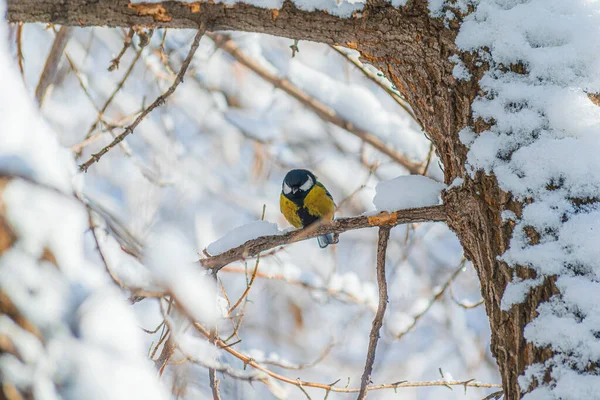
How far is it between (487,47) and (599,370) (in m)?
0.87

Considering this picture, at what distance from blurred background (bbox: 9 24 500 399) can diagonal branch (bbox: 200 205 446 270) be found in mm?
2259

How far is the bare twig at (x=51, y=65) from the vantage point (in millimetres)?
2572

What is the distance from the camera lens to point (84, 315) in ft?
2.15

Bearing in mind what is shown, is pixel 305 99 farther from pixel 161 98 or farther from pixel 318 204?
pixel 161 98

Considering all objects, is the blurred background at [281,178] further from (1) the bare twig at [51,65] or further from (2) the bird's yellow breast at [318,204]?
(1) the bare twig at [51,65]

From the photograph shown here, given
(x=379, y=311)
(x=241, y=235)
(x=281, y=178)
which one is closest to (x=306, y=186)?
(x=241, y=235)

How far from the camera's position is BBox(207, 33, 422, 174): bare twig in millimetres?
3795

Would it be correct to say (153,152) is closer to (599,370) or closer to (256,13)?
(256,13)

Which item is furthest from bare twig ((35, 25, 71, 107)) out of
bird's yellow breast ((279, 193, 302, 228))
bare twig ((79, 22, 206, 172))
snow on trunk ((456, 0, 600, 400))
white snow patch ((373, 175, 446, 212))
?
snow on trunk ((456, 0, 600, 400))

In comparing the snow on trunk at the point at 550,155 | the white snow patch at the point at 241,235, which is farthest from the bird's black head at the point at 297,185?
the snow on trunk at the point at 550,155

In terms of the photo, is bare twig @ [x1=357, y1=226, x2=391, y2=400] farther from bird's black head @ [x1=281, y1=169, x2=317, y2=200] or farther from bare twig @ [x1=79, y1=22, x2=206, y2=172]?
bird's black head @ [x1=281, y1=169, x2=317, y2=200]

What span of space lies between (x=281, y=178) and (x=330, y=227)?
4185 mm

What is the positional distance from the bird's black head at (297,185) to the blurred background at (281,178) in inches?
38.3

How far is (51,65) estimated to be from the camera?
2639 millimetres
